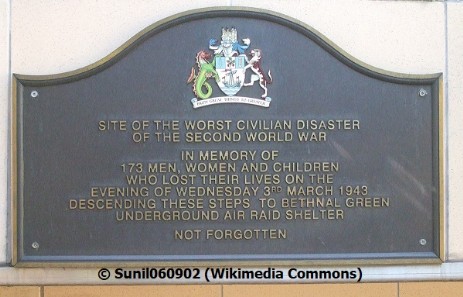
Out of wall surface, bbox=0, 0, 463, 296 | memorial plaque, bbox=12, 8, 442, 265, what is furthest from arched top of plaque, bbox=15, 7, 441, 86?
wall surface, bbox=0, 0, 463, 296

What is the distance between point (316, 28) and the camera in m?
4.31

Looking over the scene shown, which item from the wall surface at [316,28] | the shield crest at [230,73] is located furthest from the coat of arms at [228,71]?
the wall surface at [316,28]

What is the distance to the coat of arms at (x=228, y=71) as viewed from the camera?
4.15m

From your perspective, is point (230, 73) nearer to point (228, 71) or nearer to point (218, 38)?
point (228, 71)

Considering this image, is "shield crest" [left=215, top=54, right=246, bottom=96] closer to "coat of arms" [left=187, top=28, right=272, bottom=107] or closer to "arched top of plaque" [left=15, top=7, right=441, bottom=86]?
"coat of arms" [left=187, top=28, right=272, bottom=107]

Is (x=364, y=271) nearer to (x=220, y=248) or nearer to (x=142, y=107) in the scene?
(x=220, y=248)

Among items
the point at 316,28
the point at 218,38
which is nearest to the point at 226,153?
the point at 218,38

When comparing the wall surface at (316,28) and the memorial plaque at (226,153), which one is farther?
the wall surface at (316,28)

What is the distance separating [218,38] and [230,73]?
0.25 metres

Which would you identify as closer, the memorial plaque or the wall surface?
the memorial plaque

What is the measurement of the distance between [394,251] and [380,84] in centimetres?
112

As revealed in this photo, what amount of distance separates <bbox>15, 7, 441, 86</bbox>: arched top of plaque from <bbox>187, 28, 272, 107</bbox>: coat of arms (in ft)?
0.13

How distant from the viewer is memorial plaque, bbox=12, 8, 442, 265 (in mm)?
4109

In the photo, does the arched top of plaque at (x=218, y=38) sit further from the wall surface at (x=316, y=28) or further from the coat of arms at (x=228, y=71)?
the wall surface at (x=316, y=28)
